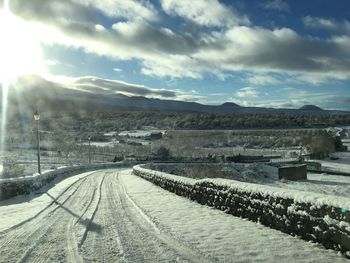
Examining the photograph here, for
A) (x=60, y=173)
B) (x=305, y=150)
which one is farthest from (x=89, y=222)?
(x=305, y=150)

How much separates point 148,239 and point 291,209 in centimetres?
300

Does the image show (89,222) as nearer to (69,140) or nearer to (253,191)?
(253,191)

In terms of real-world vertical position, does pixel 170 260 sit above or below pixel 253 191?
below

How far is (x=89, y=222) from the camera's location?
501 inches

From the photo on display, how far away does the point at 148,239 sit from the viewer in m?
9.97

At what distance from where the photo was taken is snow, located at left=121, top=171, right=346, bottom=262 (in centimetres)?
816

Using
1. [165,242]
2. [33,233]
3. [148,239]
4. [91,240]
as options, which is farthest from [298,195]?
[33,233]

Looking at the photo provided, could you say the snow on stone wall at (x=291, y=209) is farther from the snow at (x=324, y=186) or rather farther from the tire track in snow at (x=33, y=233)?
the snow at (x=324, y=186)

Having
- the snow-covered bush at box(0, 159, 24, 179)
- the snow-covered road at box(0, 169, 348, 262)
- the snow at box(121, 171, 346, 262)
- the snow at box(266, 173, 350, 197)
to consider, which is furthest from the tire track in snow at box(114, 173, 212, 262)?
the snow at box(266, 173, 350, 197)

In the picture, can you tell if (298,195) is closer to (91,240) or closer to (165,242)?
(165,242)

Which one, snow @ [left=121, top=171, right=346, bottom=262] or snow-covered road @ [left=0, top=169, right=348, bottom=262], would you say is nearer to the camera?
snow @ [left=121, top=171, right=346, bottom=262]

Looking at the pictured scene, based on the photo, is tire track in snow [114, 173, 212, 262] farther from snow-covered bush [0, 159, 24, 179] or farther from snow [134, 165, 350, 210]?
snow-covered bush [0, 159, 24, 179]

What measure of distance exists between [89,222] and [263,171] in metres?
58.3

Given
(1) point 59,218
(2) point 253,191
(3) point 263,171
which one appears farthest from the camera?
(3) point 263,171
